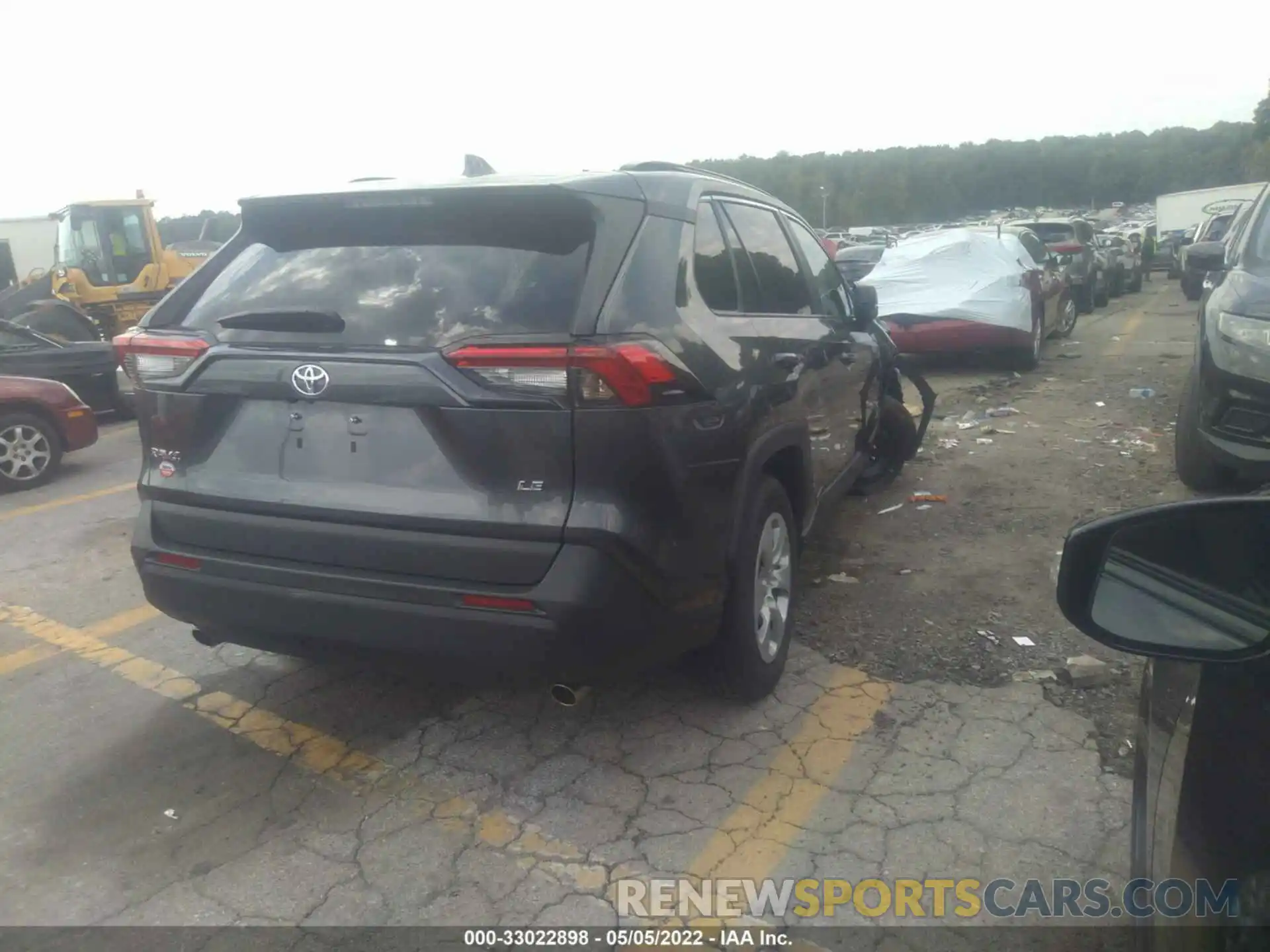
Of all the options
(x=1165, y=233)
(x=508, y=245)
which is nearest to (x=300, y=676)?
(x=508, y=245)

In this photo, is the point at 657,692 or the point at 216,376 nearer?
the point at 216,376

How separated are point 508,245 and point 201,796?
6.70ft

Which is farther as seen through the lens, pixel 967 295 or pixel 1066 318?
pixel 1066 318

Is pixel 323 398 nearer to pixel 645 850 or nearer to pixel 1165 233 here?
pixel 645 850

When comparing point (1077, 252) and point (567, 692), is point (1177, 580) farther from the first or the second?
point (1077, 252)

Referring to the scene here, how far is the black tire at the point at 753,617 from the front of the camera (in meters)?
3.42

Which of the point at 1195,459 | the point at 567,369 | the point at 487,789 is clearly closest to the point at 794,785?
the point at 487,789

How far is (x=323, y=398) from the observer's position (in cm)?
297

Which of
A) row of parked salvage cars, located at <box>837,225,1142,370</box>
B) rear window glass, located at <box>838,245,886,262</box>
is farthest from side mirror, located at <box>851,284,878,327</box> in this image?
rear window glass, located at <box>838,245,886,262</box>

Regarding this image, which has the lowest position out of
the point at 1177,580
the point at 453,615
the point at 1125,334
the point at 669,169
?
the point at 1125,334

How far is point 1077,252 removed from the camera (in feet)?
52.2

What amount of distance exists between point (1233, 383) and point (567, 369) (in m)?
4.22

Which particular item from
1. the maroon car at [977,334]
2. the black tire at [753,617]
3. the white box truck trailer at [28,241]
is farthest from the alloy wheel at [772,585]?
the white box truck trailer at [28,241]

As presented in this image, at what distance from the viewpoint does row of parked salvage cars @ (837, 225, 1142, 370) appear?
35.8 feet
